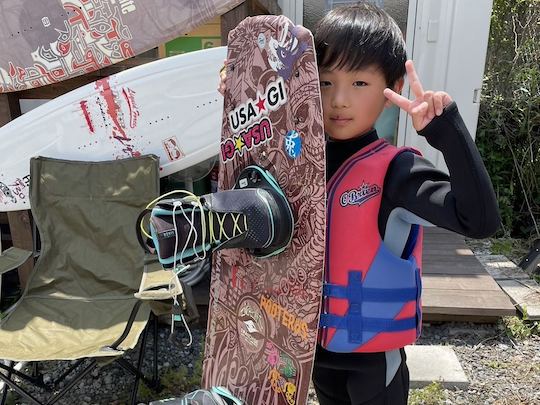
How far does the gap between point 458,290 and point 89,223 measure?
182cm

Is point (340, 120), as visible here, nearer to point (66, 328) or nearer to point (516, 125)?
point (66, 328)

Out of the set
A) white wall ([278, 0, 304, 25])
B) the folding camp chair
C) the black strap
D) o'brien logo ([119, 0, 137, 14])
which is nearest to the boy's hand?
the black strap

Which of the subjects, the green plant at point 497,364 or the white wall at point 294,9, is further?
the white wall at point 294,9

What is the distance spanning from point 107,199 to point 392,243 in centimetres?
166

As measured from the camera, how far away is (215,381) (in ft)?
5.02

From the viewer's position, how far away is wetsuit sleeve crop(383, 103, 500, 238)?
91 cm

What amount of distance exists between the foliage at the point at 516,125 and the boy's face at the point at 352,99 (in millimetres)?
3024

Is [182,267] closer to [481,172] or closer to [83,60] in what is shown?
[481,172]

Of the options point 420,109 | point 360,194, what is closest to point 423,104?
point 420,109

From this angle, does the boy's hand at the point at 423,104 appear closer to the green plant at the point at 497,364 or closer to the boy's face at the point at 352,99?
the boy's face at the point at 352,99

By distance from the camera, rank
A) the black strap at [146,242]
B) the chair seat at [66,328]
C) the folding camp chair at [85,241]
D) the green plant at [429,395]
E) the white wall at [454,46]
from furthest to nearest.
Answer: the white wall at [454,46], the folding camp chair at [85,241], the green plant at [429,395], the chair seat at [66,328], the black strap at [146,242]

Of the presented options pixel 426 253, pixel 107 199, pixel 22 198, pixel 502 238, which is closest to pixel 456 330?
pixel 426 253

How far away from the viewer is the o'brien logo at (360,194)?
111cm

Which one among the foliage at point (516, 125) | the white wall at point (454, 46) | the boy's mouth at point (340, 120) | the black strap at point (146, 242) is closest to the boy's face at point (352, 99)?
the boy's mouth at point (340, 120)
